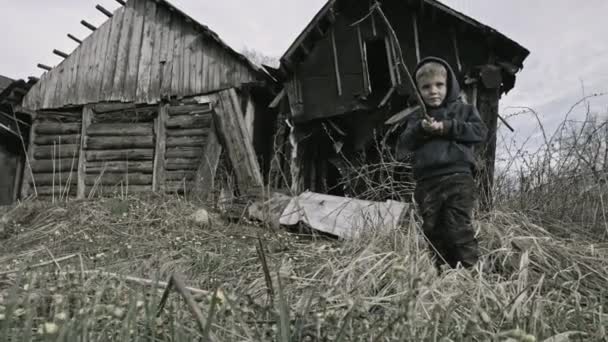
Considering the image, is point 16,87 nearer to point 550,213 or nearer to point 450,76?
point 450,76

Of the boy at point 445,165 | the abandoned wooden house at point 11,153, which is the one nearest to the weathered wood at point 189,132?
the abandoned wooden house at point 11,153

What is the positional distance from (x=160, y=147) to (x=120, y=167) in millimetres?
1081

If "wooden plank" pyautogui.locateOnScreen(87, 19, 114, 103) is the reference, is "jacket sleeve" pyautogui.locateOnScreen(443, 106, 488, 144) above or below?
below

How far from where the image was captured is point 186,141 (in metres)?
9.40

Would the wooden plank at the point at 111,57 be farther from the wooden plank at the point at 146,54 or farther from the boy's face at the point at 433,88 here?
the boy's face at the point at 433,88

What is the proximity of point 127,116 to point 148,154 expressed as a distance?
3.72ft

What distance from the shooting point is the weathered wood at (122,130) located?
9750 mm

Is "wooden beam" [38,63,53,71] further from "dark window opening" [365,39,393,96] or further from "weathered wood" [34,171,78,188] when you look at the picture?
"dark window opening" [365,39,393,96]

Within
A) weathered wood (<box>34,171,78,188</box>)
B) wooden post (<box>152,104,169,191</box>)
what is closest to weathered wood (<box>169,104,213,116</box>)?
wooden post (<box>152,104,169,191</box>)

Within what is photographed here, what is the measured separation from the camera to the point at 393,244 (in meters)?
3.06

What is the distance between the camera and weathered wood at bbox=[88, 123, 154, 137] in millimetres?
9750

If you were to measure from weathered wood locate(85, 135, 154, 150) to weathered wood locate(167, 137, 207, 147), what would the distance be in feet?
1.62

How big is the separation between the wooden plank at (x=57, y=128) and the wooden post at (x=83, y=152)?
0.22 metres

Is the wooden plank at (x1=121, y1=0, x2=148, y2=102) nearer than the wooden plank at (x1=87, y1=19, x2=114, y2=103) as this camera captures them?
Yes
